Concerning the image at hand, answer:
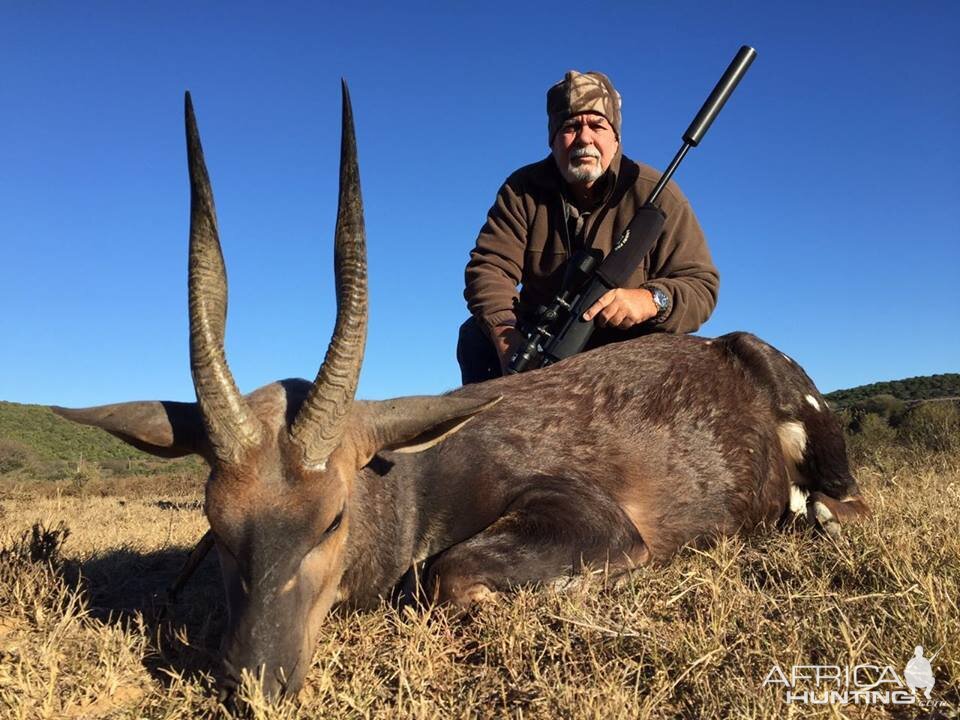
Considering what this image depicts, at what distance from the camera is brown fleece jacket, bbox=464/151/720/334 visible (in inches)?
268

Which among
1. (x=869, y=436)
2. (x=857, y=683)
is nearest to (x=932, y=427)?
(x=869, y=436)

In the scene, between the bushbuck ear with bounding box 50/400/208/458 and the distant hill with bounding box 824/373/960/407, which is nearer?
the bushbuck ear with bounding box 50/400/208/458

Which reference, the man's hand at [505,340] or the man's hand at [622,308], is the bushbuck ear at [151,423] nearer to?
the man's hand at [505,340]

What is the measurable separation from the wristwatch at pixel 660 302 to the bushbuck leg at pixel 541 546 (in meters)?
2.35

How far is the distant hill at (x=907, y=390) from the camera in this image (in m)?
26.4

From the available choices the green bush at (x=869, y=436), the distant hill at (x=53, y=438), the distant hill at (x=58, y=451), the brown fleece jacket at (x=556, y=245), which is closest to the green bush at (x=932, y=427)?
the green bush at (x=869, y=436)

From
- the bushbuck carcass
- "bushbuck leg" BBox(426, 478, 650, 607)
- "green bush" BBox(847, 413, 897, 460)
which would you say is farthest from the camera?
"green bush" BBox(847, 413, 897, 460)

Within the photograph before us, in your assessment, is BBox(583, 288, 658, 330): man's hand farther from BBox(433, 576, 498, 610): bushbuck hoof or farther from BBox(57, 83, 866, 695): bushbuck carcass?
BBox(433, 576, 498, 610): bushbuck hoof

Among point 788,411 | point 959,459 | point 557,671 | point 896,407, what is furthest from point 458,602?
point 896,407

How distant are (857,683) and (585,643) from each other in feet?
3.01

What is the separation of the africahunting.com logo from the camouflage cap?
5.36 meters

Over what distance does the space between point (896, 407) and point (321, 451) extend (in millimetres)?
18040

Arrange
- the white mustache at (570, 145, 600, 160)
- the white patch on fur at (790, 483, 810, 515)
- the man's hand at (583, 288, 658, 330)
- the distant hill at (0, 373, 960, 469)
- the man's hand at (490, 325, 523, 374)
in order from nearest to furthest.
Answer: the white patch on fur at (790, 483, 810, 515) → the man's hand at (583, 288, 658, 330) → the man's hand at (490, 325, 523, 374) → the white mustache at (570, 145, 600, 160) → the distant hill at (0, 373, 960, 469)

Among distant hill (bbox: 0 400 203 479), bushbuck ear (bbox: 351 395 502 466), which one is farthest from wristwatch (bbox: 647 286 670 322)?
distant hill (bbox: 0 400 203 479)
